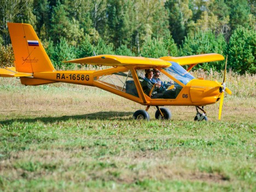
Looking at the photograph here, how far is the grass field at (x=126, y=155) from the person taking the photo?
17.3 feet

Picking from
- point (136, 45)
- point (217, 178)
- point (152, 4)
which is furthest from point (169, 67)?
point (152, 4)

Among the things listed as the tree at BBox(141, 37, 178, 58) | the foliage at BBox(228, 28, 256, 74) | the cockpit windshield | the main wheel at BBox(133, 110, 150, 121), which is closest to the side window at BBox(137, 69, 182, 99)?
the cockpit windshield

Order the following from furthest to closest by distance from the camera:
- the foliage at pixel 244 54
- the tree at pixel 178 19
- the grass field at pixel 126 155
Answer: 1. the tree at pixel 178 19
2. the foliage at pixel 244 54
3. the grass field at pixel 126 155

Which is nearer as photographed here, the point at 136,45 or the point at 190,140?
the point at 190,140

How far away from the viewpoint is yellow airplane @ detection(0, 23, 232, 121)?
36.9 feet

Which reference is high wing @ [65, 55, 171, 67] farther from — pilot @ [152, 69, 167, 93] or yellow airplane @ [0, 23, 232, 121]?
pilot @ [152, 69, 167, 93]

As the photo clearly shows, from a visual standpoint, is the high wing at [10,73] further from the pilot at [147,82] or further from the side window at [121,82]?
the pilot at [147,82]

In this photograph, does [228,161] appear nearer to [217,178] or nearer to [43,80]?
[217,178]

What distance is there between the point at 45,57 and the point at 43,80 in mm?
773

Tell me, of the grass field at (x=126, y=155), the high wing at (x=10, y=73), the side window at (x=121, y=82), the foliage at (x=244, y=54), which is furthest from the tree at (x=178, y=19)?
the grass field at (x=126, y=155)

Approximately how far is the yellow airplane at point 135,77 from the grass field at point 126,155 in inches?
34.5

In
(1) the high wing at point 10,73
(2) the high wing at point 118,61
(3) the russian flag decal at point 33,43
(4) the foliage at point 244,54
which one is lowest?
(4) the foliage at point 244,54

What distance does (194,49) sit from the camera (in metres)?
38.4

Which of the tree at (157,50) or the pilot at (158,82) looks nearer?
the pilot at (158,82)
